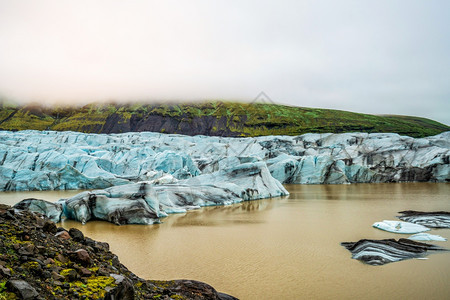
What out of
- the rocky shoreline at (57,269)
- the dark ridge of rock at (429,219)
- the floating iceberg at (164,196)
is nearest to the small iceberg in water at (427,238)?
the dark ridge of rock at (429,219)

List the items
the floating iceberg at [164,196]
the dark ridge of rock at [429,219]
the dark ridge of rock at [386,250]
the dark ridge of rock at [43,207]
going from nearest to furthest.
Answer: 1. the dark ridge of rock at [386,250]
2. the dark ridge of rock at [429,219]
3. the dark ridge of rock at [43,207]
4. the floating iceberg at [164,196]

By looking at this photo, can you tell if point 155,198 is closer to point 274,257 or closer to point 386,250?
point 274,257

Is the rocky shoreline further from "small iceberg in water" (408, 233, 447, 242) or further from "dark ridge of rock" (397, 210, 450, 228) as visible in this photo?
"dark ridge of rock" (397, 210, 450, 228)

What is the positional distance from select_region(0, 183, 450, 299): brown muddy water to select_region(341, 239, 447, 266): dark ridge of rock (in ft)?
0.83

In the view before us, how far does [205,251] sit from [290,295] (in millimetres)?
3414

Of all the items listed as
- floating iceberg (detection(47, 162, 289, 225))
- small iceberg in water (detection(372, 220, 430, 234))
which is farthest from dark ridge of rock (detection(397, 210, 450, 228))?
floating iceberg (detection(47, 162, 289, 225))

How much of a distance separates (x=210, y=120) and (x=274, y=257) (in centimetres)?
8584

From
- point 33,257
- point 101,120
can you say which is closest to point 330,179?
point 33,257

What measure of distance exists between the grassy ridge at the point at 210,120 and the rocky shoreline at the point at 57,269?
75.6 metres

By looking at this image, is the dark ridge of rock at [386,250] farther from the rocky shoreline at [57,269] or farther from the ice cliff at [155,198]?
the ice cliff at [155,198]

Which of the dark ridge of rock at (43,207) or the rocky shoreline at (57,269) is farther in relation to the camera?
the dark ridge of rock at (43,207)

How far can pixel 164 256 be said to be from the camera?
828 centimetres

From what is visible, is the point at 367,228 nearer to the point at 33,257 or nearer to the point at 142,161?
the point at 33,257

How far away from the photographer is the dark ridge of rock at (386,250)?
24.4 ft
